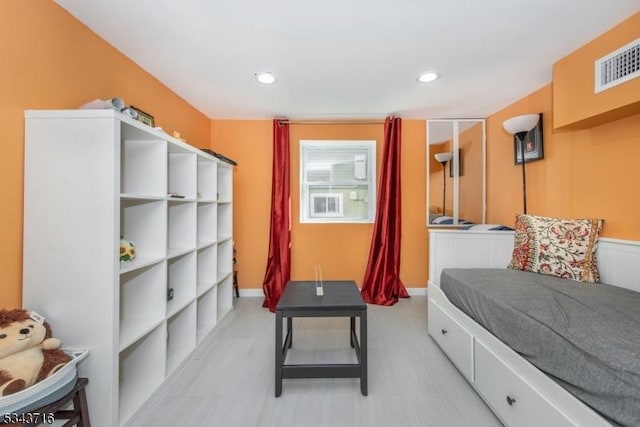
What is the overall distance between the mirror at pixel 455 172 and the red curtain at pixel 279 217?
1.78 meters

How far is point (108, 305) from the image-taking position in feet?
4.19

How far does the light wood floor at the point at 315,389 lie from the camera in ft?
4.66

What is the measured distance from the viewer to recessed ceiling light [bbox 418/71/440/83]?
7.11ft

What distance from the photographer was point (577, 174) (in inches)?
81.6

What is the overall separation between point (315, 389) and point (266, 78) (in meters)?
2.37

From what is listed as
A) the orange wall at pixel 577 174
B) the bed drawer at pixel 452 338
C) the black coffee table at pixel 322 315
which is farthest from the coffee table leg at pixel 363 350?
the orange wall at pixel 577 174

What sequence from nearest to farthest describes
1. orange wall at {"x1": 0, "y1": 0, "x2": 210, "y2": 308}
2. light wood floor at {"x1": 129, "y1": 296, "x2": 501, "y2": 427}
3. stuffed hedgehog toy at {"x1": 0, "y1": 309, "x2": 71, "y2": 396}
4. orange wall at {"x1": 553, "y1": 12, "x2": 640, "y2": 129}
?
stuffed hedgehog toy at {"x1": 0, "y1": 309, "x2": 71, "y2": 396}
orange wall at {"x1": 0, "y1": 0, "x2": 210, "y2": 308}
light wood floor at {"x1": 129, "y1": 296, "x2": 501, "y2": 427}
orange wall at {"x1": 553, "y1": 12, "x2": 640, "y2": 129}

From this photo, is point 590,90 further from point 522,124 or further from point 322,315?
point 322,315

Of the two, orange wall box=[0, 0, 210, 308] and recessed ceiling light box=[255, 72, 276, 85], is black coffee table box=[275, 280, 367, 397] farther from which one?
recessed ceiling light box=[255, 72, 276, 85]

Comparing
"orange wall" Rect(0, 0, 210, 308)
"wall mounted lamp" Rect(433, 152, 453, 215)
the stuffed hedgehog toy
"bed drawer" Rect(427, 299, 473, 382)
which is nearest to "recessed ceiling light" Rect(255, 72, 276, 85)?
"orange wall" Rect(0, 0, 210, 308)

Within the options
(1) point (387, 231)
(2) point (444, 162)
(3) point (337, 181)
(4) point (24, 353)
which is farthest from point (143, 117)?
(2) point (444, 162)

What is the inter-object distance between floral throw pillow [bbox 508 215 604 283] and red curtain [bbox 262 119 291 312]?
2.23 m

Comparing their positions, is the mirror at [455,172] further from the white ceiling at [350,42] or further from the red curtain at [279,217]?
the red curtain at [279,217]

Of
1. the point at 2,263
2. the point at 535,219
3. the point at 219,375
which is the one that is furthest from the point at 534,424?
the point at 2,263
